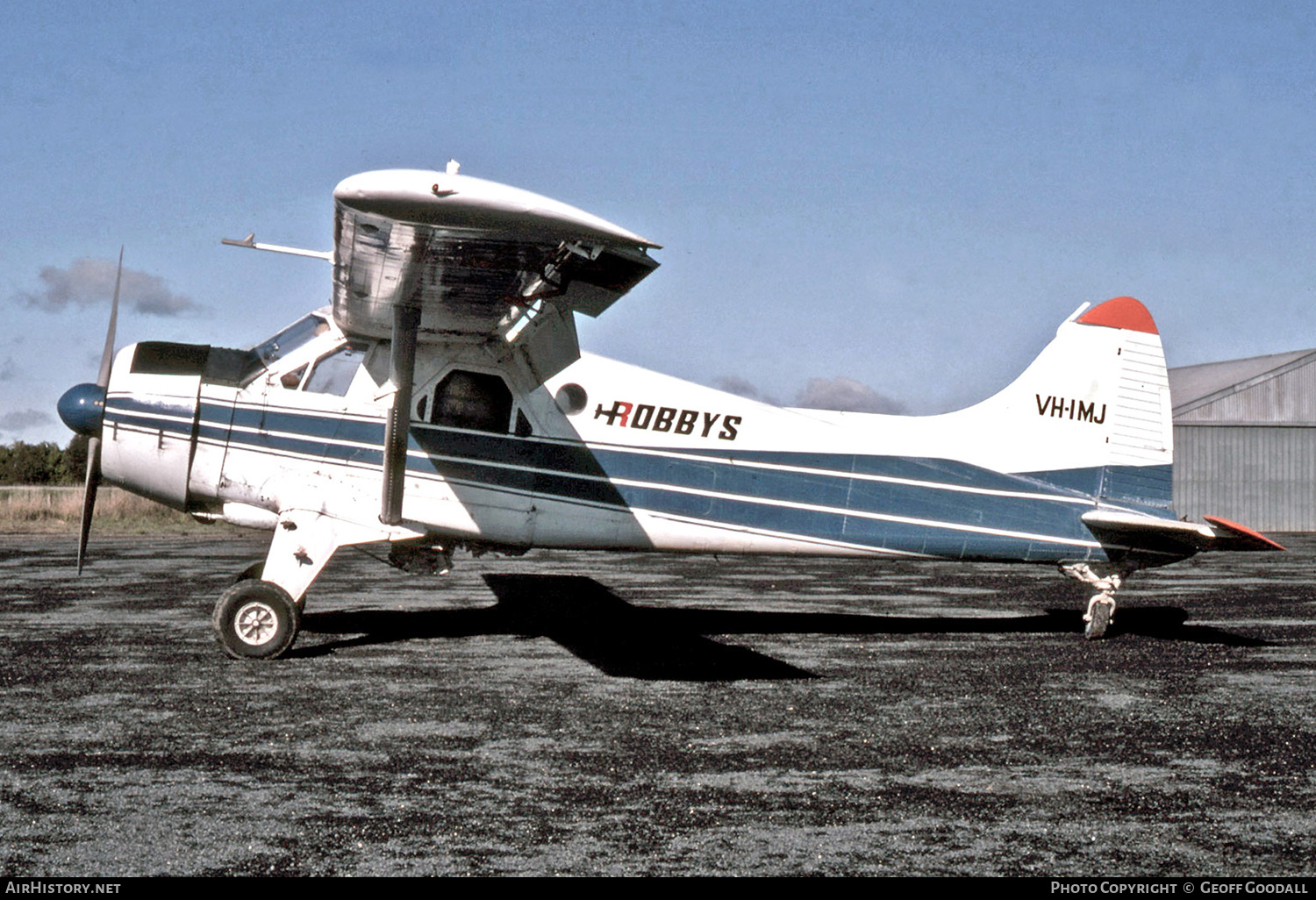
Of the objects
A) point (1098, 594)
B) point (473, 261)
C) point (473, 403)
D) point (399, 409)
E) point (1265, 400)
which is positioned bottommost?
point (1098, 594)

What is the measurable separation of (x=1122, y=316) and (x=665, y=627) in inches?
205

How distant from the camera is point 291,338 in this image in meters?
9.06

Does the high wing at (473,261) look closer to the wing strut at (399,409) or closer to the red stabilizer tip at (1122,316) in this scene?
the wing strut at (399,409)

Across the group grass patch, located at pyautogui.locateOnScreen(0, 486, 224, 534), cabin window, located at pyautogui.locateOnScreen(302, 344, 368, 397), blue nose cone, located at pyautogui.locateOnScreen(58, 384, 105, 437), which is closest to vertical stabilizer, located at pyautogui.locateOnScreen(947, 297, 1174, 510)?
cabin window, located at pyautogui.locateOnScreen(302, 344, 368, 397)

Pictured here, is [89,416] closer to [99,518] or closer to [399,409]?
[399,409]

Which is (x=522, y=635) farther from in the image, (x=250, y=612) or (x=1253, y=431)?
(x=1253, y=431)

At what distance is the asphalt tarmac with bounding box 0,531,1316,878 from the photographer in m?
4.00

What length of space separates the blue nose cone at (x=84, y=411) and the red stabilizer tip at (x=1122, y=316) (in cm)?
859

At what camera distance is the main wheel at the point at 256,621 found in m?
8.10

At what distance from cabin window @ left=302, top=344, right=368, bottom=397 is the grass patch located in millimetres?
18398

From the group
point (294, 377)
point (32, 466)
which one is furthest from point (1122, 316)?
point (32, 466)

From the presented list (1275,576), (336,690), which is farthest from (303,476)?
(1275,576)

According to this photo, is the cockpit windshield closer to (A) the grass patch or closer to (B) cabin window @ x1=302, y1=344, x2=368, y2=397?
(B) cabin window @ x1=302, y1=344, x2=368, y2=397

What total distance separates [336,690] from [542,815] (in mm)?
3099
